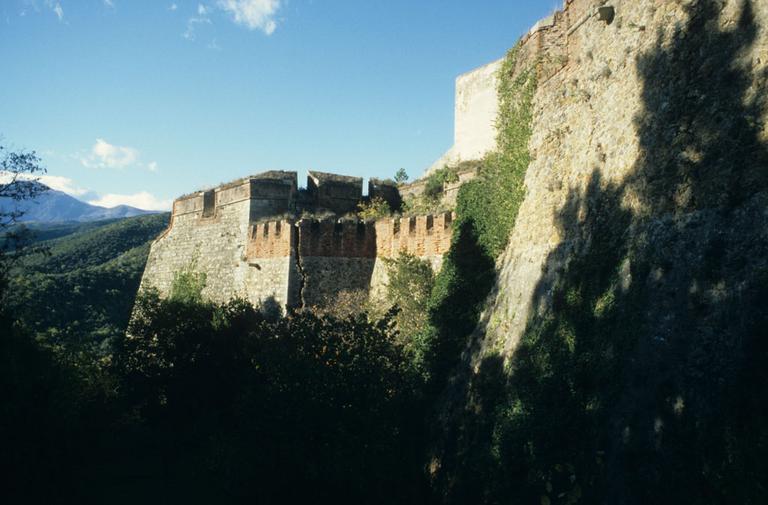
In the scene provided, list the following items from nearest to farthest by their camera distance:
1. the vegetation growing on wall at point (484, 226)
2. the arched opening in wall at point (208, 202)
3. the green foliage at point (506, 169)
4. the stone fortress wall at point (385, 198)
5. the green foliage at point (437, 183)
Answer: the stone fortress wall at point (385, 198) < the green foliage at point (506, 169) < the vegetation growing on wall at point (484, 226) < the green foliage at point (437, 183) < the arched opening in wall at point (208, 202)

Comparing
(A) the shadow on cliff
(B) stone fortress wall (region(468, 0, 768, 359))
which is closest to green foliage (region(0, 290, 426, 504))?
(A) the shadow on cliff

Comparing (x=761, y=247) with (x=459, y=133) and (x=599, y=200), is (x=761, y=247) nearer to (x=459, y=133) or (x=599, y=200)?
(x=599, y=200)

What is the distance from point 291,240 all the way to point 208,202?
267 inches

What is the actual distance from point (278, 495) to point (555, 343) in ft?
16.9

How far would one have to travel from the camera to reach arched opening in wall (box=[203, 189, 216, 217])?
859 inches

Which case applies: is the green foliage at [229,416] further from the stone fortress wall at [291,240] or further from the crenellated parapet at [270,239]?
the crenellated parapet at [270,239]

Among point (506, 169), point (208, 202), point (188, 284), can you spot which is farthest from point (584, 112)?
point (188, 284)

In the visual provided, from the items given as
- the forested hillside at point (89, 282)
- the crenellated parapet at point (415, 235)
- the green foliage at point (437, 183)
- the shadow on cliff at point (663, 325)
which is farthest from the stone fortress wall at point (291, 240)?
the forested hillside at point (89, 282)

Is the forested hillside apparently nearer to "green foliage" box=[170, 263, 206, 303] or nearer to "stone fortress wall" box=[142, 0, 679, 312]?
"green foliage" box=[170, 263, 206, 303]

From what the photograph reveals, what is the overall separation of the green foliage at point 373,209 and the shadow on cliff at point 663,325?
9486 millimetres

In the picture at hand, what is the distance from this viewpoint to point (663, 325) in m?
6.58

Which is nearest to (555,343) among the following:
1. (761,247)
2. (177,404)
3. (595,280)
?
(595,280)

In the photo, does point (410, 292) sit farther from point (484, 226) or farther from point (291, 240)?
point (291, 240)

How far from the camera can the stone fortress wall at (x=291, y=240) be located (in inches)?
650
